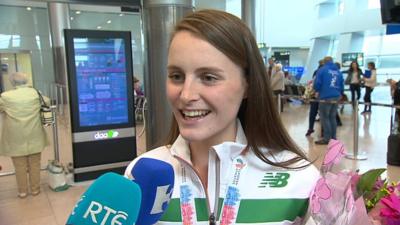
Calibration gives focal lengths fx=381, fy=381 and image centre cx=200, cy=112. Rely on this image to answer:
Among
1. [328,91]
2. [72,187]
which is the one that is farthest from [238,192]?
[328,91]

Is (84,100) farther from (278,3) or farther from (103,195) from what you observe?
(278,3)

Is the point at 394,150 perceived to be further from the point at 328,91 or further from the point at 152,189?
the point at 152,189

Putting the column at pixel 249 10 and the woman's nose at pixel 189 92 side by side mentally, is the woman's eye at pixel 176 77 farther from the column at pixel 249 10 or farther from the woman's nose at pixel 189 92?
the column at pixel 249 10

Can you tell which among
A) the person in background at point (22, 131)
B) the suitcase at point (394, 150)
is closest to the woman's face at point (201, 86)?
the person in background at point (22, 131)

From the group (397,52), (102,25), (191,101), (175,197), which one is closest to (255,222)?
(175,197)

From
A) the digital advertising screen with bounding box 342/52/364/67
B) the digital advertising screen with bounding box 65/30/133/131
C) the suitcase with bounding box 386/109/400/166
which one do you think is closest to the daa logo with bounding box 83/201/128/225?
the digital advertising screen with bounding box 65/30/133/131

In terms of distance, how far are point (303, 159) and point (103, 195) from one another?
0.64 m

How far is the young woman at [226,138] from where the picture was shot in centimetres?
98

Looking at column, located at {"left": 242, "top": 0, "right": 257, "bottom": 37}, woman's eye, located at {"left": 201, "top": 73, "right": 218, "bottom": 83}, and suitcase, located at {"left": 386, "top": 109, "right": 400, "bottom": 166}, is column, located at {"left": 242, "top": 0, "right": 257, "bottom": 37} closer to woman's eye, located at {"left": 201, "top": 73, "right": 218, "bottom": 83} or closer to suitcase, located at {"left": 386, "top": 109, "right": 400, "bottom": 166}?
suitcase, located at {"left": 386, "top": 109, "right": 400, "bottom": 166}

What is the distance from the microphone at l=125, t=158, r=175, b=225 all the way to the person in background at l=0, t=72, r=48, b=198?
385 centimetres

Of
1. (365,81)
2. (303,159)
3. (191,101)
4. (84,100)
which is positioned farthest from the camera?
(365,81)

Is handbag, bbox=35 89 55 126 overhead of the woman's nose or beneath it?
beneath

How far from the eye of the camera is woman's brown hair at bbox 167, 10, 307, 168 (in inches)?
39.5

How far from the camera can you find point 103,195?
0.74 meters
